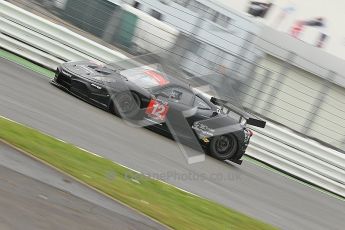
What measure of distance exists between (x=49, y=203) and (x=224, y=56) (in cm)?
1050

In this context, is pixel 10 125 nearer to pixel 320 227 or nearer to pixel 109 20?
pixel 320 227

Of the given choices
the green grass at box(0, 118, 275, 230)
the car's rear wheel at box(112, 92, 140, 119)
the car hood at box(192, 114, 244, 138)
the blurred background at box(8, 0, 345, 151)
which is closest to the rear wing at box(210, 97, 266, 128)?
the car hood at box(192, 114, 244, 138)

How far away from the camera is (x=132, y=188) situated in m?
8.35

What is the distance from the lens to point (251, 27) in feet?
65.4

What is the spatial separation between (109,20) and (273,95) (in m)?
3.98

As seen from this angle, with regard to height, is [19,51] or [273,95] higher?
[273,95]

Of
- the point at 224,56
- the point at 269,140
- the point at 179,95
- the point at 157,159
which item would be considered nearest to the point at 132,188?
the point at 157,159

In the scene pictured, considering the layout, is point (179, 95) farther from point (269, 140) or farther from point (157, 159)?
point (157, 159)

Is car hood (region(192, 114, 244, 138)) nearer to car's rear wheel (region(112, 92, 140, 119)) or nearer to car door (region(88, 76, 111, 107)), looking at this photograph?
car's rear wheel (region(112, 92, 140, 119))

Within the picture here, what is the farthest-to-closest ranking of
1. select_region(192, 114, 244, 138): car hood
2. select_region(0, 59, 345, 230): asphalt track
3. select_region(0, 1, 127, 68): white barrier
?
select_region(0, 1, 127, 68): white barrier → select_region(192, 114, 244, 138): car hood → select_region(0, 59, 345, 230): asphalt track

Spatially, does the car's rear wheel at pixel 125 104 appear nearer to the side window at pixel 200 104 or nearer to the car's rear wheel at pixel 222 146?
the side window at pixel 200 104

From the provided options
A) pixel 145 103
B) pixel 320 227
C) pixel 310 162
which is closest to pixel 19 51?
pixel 145 103

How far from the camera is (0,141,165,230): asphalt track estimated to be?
588 cm

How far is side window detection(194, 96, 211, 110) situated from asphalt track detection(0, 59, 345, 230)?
105cm
